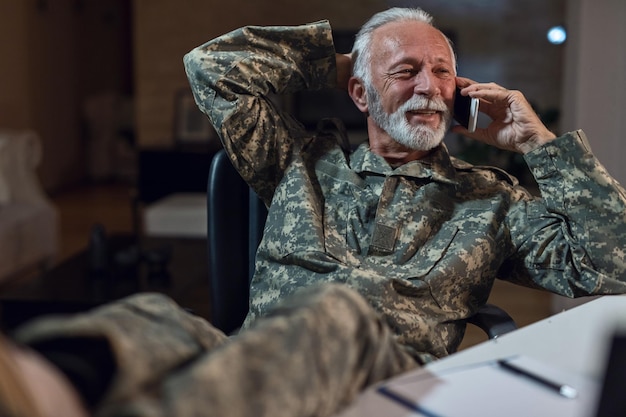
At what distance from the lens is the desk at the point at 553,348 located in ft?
3.37

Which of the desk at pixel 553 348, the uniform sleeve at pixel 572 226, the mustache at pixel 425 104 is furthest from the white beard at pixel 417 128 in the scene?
the desk at pixel 553 348

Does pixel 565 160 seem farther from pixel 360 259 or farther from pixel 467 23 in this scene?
pixel 467 23

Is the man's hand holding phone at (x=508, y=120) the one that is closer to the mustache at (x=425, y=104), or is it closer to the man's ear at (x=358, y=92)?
the mustache at (x=425, y=104)

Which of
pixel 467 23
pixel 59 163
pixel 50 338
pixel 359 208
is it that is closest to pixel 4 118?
pixel 59 163

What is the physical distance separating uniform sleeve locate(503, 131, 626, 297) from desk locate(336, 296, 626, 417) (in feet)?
0.80

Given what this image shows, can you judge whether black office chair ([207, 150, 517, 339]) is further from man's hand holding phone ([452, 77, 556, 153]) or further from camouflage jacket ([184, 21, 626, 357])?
man's hand holding phone ([452, 77, 556, 153])

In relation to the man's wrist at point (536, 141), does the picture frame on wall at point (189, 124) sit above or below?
below

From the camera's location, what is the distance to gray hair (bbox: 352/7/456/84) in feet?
6.46

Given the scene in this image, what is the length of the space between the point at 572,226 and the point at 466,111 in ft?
1.15

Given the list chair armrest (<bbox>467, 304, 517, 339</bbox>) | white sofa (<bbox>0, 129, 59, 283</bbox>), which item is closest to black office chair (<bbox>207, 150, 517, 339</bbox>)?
chair armrest (<bbox>467, 304, 517, 339</bbox>)

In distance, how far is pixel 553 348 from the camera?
4.11 ft

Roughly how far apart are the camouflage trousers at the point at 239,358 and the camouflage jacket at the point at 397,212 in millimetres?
664

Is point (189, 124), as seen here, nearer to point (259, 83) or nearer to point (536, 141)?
point (259, 83)

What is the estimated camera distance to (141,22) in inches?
241
